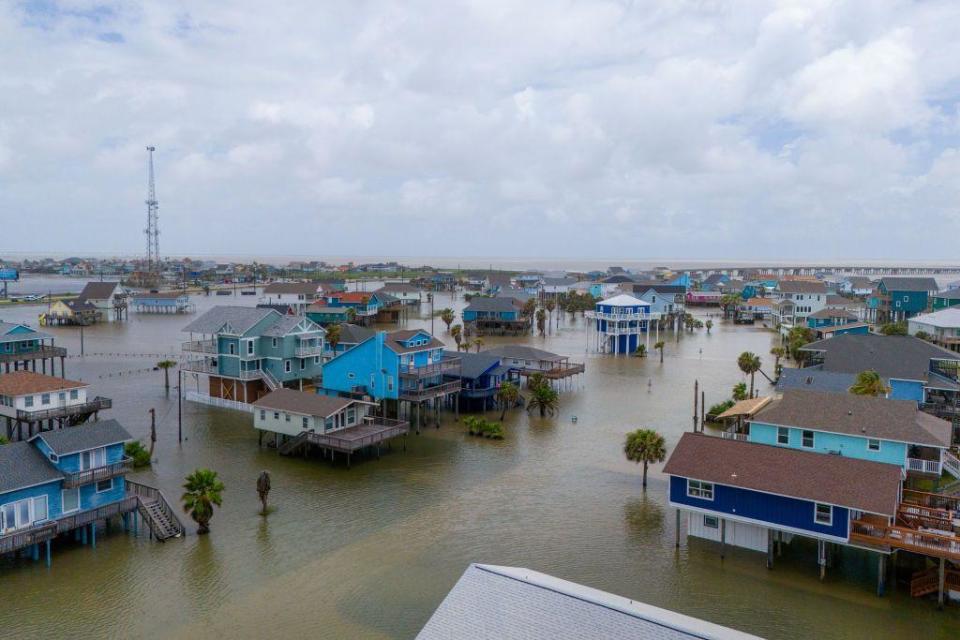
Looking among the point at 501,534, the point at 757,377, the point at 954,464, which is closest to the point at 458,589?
the point at 501,534

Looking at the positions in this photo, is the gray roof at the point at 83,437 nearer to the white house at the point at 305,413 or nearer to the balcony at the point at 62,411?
the white house at the point at 305,413

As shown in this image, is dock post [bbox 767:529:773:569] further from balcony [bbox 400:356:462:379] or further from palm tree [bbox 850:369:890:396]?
balcony [bbox 400:356:462:379]

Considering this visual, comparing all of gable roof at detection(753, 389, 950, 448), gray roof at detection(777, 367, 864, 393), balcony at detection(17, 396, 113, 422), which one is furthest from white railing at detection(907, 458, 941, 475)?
balcony at detection(17, 396, 113, 422)

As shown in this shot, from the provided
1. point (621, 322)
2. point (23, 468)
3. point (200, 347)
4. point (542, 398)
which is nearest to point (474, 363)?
point (542, 398)

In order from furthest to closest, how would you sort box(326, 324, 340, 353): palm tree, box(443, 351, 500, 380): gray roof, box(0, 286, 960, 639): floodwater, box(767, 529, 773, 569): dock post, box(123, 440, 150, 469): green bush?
box(326, 324, 340, 353): palm tree, box(443, 351, 500, 380): gray roof, box(123, 440, 150, 469): green bush, box(767, 529, 773, 569): dock post, box(0, 286, 960, 639): floodwater

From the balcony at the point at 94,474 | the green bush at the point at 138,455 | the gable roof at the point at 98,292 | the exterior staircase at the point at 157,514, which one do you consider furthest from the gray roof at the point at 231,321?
the gable roof at the point at 98,292

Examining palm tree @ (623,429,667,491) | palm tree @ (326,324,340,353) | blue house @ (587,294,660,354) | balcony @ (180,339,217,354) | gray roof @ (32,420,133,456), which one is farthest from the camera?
blue house @ (587,294,660,354)

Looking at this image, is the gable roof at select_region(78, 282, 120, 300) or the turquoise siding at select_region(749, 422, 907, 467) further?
the gable roof at select_region(78, 282, 120, 300)
